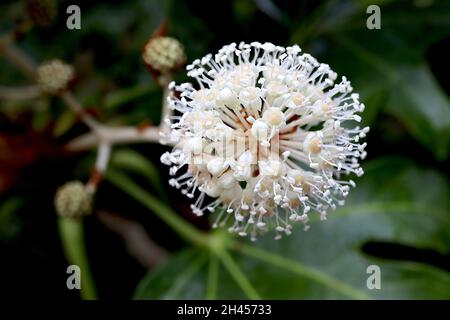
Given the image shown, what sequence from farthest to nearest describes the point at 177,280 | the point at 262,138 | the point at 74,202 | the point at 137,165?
the point at 137,165
the point at 177,280
the point at 74,202
the point at 262,138

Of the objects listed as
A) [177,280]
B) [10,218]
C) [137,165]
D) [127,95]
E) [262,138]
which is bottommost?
[177,280]

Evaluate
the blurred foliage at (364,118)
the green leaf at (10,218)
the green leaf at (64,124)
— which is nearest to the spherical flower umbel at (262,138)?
the blurred foliage at (364,118)

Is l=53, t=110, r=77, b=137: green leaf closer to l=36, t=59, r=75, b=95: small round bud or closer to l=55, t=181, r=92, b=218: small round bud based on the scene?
l=36, t=59, r=75, b=95: small round bud

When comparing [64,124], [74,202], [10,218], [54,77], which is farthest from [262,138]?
[10,218]

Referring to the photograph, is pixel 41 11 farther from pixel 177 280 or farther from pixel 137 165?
pixel 177 280

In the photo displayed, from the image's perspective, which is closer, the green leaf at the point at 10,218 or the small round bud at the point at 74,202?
the small round bud at the point at 74,202

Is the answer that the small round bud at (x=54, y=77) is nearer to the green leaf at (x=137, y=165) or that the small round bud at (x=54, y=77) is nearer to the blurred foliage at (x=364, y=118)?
the blurred foliage at (x=364, y=118)

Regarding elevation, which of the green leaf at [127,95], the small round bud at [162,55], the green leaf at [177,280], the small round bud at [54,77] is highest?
the green leaf at [127,95]
